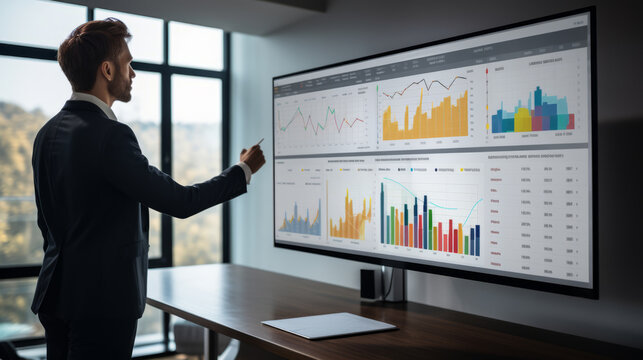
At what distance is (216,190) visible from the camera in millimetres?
1706

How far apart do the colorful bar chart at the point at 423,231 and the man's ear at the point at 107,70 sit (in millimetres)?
Answer: 1033

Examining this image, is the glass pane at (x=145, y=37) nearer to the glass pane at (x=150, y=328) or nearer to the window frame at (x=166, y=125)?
the window frame at (x=166, y=125)

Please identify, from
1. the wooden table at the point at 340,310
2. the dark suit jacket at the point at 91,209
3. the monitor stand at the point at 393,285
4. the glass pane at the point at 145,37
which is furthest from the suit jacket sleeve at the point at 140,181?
the glass pane at the point at 145,37

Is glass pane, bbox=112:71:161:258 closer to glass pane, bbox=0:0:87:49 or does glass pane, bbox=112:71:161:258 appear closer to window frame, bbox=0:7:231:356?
window frame, bbox=0:7:231:356

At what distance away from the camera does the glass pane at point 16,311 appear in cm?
328

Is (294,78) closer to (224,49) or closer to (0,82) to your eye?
(224,49)

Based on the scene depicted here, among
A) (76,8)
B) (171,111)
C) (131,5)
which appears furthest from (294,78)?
(76,8)

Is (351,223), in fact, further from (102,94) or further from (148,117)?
(148,117)

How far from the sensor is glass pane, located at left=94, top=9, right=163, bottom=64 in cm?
362

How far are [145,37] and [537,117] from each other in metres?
2.77

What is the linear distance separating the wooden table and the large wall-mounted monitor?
6.9 inches

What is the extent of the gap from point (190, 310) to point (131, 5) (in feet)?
5.52

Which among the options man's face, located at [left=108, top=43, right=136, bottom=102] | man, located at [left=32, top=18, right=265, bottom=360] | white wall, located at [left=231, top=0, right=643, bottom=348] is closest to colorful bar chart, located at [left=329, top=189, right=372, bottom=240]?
white wall, located at [left=231, top=0, right=643, bottom=348]

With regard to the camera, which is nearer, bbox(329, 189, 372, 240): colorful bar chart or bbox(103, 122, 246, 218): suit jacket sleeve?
bbox(103, 122, 246, 218): suit jacket sleeve
